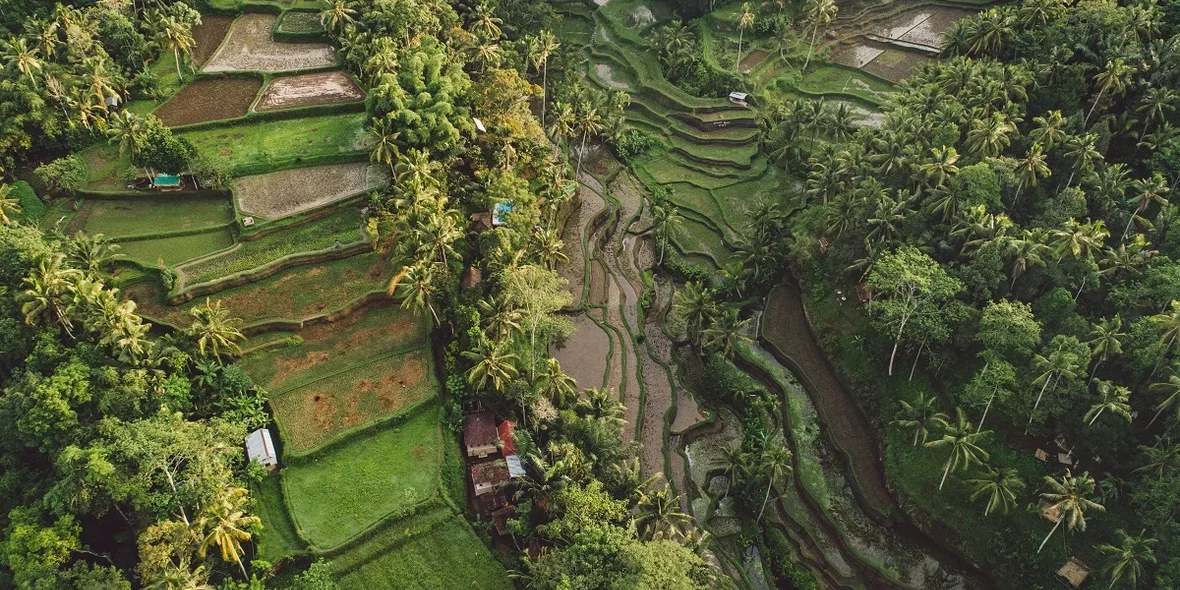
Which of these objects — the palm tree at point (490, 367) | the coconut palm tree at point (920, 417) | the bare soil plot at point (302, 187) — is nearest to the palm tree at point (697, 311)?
the coconut palm tree at point (920, 417)

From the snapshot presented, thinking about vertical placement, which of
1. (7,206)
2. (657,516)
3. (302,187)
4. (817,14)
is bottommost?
(657,516)

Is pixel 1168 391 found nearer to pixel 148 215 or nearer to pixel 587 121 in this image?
pixel 587 121

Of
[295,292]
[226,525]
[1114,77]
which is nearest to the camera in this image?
[226,525]

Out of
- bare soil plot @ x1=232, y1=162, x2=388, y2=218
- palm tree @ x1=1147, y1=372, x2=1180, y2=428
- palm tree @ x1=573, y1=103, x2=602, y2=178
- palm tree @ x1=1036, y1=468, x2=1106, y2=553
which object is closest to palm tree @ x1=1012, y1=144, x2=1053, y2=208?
palm tree @ x1=1147, y1=372, x2=1180, y2=428

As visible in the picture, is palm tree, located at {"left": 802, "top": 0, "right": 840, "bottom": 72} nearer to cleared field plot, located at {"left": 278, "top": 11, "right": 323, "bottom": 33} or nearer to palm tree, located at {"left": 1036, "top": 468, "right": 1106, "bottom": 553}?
cleared field plot, located at {"left": 278, "top": 11, "right": 323, "bottom": 33}

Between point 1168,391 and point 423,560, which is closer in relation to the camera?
point 423,560

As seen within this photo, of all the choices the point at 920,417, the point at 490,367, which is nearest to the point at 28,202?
the point at 490,367

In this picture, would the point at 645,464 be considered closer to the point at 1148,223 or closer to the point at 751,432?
the point at 751,432

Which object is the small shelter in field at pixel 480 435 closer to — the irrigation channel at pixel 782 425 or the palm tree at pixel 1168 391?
the irrigation channel at pixel 782 425
